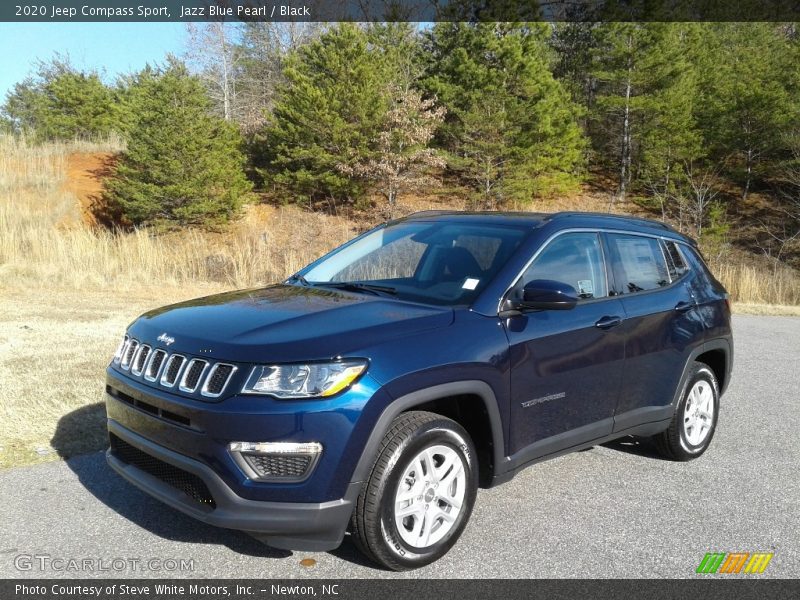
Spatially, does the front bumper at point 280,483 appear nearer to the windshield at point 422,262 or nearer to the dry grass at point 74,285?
the windshield at point 422,262

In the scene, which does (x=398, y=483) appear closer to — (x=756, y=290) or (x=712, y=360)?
(x=712, y=360)

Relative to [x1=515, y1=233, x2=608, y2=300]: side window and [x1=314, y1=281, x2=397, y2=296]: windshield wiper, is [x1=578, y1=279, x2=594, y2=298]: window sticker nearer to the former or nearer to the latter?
[x1=515, y1=233, x2=608, y2=300]: side window

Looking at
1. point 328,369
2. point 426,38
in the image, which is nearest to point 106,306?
point 328,369

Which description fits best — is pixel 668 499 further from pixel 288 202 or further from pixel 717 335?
pixel 288 202

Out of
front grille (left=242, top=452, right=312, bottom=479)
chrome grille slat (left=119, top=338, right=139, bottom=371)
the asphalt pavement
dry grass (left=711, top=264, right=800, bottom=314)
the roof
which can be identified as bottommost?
dry grass (left=711, top=264, right=800, bottom=314)

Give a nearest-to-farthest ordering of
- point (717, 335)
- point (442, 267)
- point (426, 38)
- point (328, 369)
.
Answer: point (328, 369) → point (442, 267) → point (717, 335) → point (426, 38)

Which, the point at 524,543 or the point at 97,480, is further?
the point at 97,480

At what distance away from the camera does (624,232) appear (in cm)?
470

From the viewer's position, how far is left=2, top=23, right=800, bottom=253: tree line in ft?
91.7

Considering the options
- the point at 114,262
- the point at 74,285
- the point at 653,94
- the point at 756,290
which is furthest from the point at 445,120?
the point at 74,285

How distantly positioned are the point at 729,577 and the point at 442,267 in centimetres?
227

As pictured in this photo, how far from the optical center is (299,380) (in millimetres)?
2980

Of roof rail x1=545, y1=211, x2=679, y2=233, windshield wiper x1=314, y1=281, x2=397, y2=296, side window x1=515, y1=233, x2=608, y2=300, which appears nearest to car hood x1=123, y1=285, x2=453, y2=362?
windshield wiper x1=314, y1=281, x2=397, y2=296

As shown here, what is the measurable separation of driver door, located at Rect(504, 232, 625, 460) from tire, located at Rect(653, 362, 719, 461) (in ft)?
2.84
